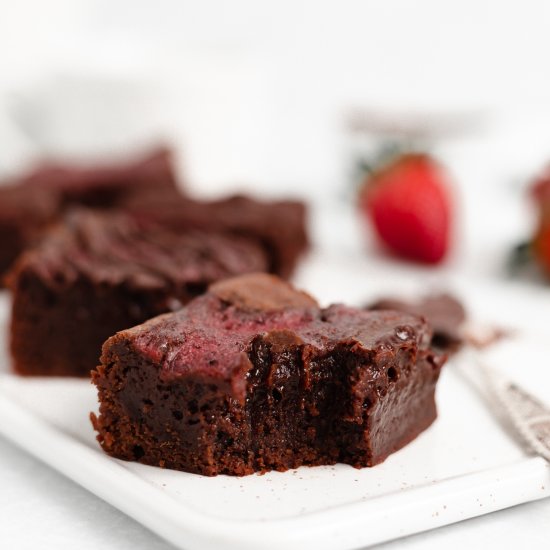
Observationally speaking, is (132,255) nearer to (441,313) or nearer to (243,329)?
(243,329)

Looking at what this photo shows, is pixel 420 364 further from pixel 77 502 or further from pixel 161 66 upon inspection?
pixel 161 66

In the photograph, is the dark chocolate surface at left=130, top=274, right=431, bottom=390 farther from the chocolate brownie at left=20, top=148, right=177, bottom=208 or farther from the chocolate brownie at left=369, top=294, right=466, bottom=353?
the chocolate brownie at left=20, top=148, right=177, bottom=208

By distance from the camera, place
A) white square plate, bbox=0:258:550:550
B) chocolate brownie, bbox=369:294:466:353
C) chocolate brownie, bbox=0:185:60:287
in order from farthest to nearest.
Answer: chocolate brownie, bbox=0:185:60:287 < chocolate brownie, bbox=369:294:466:353 < white square plate, bbox=0:258:550:550

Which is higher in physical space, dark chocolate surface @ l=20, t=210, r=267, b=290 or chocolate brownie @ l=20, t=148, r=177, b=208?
dark chocolate surface @ l=20, t=210, r=267, b=290

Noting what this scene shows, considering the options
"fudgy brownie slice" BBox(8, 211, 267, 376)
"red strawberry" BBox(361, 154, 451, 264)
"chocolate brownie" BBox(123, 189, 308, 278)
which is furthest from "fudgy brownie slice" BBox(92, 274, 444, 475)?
"red strawberry" BBox(361, 154, 451, 264)

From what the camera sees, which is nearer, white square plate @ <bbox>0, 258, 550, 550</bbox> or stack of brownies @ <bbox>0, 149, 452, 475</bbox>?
white square plate @ <bbox>0, 258, 550, 550</bbox>

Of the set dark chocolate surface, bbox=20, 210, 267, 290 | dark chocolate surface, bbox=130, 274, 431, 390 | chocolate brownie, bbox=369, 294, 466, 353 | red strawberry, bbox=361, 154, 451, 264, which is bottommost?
red strawberry, bbox=361, 154, 451, 264

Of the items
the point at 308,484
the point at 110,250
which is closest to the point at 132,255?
the point at 110,250

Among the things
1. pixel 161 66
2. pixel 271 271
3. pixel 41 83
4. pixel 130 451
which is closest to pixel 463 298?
pixel 271 271
